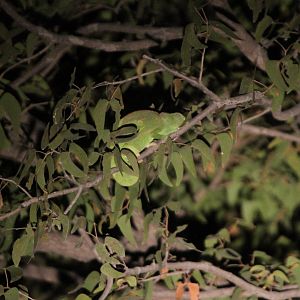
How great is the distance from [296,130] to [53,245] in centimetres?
84

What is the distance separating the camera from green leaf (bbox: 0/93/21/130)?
110cm

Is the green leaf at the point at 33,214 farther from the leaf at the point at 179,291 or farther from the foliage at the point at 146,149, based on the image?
the leaf at the point at 179,291

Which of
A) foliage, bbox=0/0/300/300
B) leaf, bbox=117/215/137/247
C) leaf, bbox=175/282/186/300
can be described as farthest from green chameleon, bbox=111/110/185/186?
leaf, bbox=175/282/186/300

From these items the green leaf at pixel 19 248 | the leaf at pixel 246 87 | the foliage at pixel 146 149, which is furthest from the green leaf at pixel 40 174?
the leaf at pixel 246 87

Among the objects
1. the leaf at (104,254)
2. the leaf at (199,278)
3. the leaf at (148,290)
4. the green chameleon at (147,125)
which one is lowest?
the leaf at (199,278)

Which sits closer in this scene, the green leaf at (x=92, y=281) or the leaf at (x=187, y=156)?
the leaf at (x=187, y=156)

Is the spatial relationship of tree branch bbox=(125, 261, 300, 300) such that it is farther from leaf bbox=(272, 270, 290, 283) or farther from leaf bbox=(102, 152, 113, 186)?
leaf bbox=(102, 152, 113, 186)

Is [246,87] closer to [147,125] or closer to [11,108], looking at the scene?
[147,125]

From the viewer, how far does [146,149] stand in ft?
2.84

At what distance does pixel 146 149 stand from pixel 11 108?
415 mm

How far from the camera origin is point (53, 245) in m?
1.24

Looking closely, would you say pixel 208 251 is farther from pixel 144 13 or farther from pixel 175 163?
pixel 144 13

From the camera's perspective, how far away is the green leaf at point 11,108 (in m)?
1.10

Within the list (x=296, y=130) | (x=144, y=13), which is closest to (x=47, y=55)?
(x=144, y=13)
